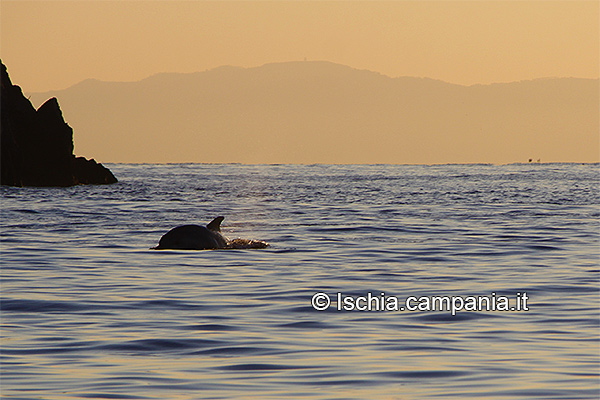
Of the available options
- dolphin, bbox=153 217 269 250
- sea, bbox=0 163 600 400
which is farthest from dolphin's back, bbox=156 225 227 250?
sea, bbox=0 163 600 400

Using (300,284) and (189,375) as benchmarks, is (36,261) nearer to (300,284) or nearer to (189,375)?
(300,284)

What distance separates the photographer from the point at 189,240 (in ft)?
70.9

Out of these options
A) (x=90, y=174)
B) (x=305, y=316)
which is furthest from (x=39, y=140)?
(x=305, y=316)

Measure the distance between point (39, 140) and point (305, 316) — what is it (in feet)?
200

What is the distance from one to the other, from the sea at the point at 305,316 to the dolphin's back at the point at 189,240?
474 millimetres

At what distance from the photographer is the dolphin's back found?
21.6 meters

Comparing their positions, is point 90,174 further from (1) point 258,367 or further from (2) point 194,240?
(1) point 258,367

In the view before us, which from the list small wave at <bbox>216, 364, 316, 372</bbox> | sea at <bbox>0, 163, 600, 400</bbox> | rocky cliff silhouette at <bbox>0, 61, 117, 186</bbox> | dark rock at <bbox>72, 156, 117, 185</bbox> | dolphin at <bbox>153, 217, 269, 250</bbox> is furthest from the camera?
dark rock at <bbox>72, 156, 117, 185</bbox>

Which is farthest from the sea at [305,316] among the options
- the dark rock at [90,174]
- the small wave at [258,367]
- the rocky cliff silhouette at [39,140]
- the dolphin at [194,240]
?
the dark rock at [90,174]

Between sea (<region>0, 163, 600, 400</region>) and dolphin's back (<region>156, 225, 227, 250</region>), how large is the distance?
1.56 ft

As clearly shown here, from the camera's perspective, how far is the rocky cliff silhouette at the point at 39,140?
67.7 metres

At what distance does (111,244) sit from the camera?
898 inches

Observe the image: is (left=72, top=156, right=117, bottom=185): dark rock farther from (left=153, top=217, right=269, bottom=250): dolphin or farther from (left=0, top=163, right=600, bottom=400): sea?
(left=153, top=217, right=269, bottom=250): dolphin

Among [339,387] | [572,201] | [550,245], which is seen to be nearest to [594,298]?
[339,387]
